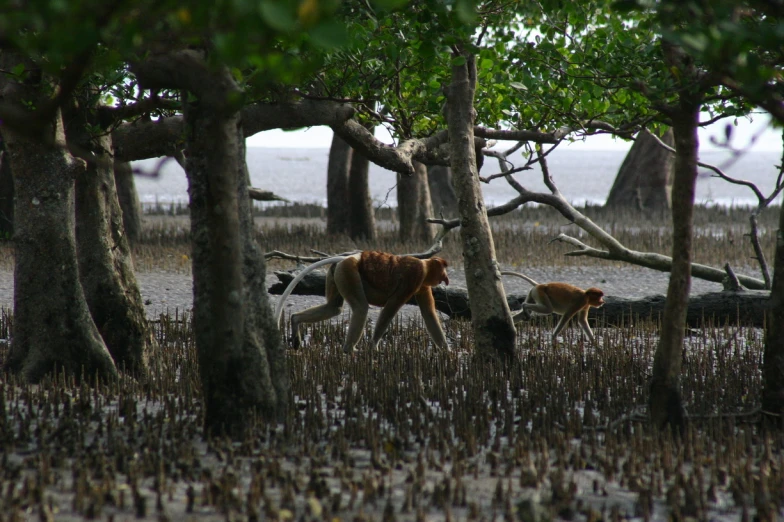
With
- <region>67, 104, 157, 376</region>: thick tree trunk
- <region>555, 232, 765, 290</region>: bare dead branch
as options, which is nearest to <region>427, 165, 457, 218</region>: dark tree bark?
<region>555, 232, 765, 290</region>: bare dead branch

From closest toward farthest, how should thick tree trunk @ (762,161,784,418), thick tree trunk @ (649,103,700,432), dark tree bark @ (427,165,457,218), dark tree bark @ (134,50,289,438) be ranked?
dark tree bark @ (134,50,289,438) → thick tree trunk @ (649,103,700,432) → thick tree trunk @ (762,161,784,418) → dark tree bark @ (427,165,457,218)

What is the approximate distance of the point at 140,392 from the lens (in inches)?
224

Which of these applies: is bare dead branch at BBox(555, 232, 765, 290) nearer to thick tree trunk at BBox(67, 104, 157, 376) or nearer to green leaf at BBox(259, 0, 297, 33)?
thick tree trunk at BBox(67, 104, 157, 376)

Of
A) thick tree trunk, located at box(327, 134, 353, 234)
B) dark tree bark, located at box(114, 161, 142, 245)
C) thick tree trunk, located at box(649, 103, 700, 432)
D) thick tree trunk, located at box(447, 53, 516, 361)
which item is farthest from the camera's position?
thick tree trunk, located at box(327, 134, 353, 234)

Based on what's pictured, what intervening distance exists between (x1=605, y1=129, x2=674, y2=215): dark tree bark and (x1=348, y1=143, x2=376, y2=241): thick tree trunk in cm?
1079

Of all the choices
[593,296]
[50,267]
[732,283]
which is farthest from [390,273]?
[732,283]

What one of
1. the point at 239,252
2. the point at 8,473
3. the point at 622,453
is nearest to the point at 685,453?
the point at 622,453

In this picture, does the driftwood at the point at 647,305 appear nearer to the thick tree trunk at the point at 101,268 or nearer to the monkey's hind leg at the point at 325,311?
the monkey's hind leg at the point at 325,311

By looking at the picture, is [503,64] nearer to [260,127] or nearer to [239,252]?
[260,127]

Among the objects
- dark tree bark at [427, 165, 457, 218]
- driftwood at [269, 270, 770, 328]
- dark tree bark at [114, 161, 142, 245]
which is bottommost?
driftwood at [269, 270, 770, 328]

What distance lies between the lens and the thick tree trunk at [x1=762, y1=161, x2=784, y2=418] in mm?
4680

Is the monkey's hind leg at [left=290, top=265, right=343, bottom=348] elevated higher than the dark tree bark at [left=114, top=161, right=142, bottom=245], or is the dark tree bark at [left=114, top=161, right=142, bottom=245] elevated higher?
the dark tree bark at [left=114, top=161, right=142, bottom=245]

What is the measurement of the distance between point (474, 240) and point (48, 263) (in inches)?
125

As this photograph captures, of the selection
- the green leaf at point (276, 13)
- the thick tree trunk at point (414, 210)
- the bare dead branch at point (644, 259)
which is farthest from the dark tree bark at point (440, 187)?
the green leaf at point (276, 13)
